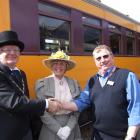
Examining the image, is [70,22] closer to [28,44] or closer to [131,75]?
[28,44]

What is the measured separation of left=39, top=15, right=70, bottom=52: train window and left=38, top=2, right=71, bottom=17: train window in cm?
11

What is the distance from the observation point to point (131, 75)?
3551 mm

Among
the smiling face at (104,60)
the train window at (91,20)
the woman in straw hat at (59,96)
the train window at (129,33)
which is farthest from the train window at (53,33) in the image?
the train window at (129,33)

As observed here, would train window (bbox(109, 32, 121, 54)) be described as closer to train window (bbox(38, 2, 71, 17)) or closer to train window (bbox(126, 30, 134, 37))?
train window (bbox(126, 30, 134, 37))

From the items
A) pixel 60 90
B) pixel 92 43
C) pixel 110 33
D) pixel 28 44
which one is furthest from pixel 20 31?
pixel 110 33

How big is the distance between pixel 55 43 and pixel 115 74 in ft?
7.95

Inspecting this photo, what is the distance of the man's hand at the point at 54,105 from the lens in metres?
3.65

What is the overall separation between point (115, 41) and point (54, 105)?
5.32 m

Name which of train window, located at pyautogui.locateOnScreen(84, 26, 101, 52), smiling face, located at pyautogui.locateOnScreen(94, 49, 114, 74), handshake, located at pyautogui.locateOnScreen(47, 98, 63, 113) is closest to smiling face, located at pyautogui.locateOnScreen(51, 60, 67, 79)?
handshake, located at pyautogui.locateOnScreen(47, 98, 63, 113)

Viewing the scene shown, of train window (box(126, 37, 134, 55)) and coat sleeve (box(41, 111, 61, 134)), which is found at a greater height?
train window (box(126, 37, 134, 55))

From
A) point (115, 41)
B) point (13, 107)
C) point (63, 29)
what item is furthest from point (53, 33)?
point (115, 41)

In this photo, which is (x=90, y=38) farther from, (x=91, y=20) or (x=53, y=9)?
(x=53, y=9)

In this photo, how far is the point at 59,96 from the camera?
4066 millimetres

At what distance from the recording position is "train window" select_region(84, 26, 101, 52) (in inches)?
274
